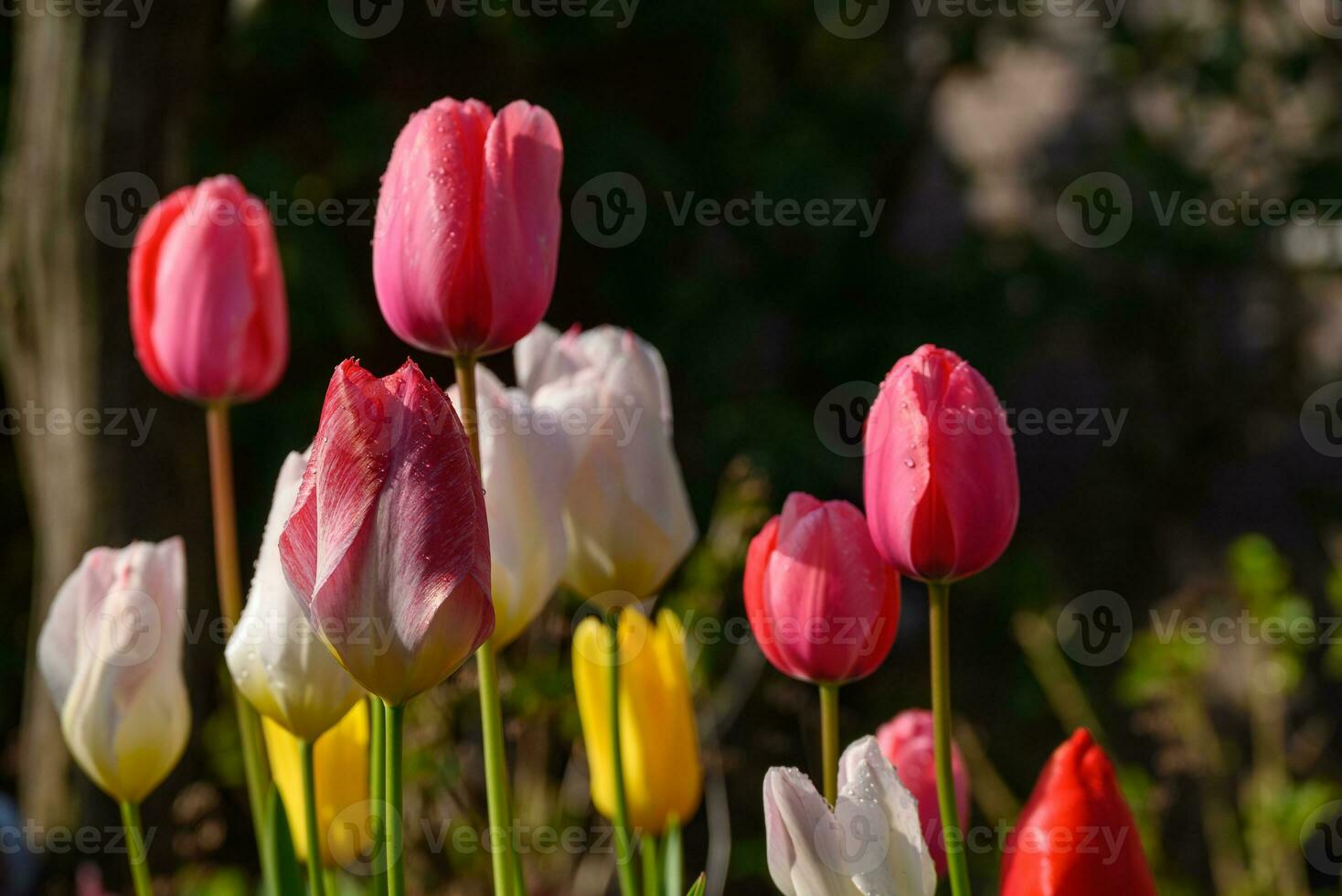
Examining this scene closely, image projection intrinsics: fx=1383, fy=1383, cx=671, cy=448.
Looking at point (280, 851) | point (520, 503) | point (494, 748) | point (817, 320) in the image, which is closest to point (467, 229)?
point (520, 503)

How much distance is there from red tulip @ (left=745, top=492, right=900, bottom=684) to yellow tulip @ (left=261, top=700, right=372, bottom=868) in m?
0.30

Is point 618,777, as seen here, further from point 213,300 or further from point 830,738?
point 213,300

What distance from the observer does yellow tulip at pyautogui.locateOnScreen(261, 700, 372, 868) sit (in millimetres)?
849

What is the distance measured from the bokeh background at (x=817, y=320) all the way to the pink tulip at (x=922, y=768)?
613 mm

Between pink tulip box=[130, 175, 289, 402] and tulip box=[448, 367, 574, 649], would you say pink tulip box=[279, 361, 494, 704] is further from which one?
pink tulip box=[130, 175, 289, 402]

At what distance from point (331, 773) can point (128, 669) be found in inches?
6.0

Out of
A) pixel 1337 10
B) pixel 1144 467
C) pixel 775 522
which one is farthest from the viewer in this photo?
pixel 1144 467

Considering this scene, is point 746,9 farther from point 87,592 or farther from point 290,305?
point 87,592

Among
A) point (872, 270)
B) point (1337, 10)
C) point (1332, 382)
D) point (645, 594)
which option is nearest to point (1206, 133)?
point (1337, 10)

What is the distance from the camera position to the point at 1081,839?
594mm

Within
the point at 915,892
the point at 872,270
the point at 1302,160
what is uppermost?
the point at 1302,160

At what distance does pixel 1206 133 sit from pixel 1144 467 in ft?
3.68

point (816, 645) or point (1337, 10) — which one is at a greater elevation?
point (1337, 10)

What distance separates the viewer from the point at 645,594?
0.81 m
